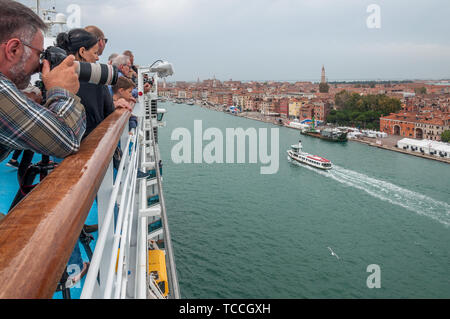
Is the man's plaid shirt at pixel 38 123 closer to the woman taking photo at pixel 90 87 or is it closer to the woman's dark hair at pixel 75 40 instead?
the woman taking photo at pixel 90 87

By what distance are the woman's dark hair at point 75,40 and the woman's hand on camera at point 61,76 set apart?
0.36m

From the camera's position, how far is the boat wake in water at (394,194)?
238 inches

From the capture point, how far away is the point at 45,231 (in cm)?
16

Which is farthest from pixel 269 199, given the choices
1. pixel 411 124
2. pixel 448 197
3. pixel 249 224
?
pixel 411 124

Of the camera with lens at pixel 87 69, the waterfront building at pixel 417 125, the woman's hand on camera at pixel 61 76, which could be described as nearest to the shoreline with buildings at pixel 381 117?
the waterfront building at pixel 417 125

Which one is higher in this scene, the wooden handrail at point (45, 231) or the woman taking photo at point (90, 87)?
the woman taking photo at point (90, 87)

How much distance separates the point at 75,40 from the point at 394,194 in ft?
24.2

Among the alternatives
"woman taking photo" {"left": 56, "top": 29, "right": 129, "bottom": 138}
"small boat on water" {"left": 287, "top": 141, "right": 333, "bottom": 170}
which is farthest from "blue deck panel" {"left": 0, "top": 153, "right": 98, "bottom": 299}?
"small boat on water" {"left": 287, "top": 141, "right": 333, "bottom": 170}

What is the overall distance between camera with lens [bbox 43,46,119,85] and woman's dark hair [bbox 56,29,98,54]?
9.7 inches

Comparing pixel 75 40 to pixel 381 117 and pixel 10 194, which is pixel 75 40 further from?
pixel 381 117

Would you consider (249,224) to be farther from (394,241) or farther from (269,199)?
(394,241)

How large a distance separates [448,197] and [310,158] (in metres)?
3.24

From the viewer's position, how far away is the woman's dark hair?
25.4 inches

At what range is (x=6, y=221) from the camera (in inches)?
6.4
